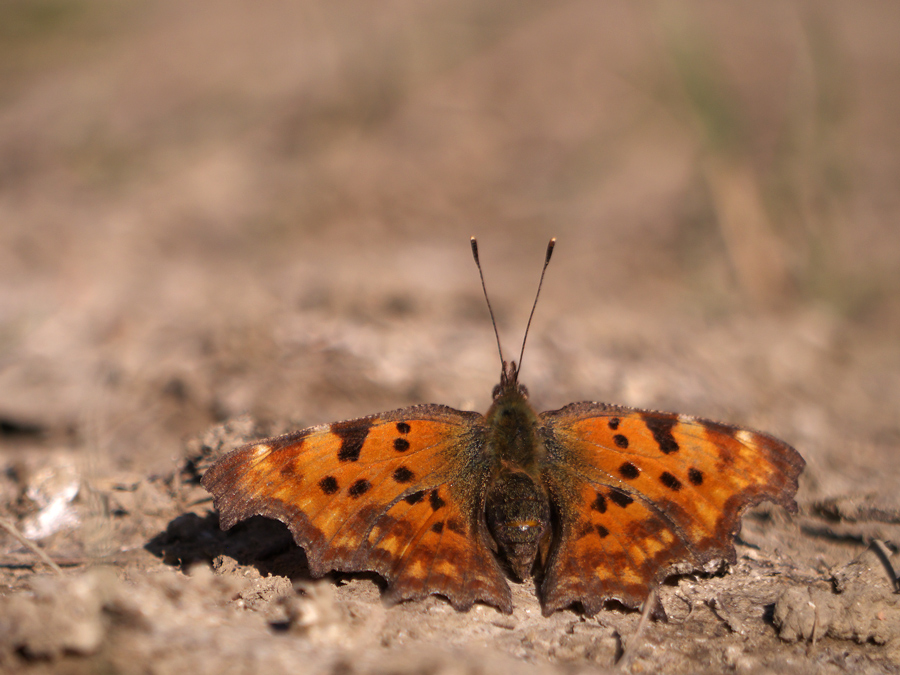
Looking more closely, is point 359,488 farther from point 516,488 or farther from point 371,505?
point 516,488

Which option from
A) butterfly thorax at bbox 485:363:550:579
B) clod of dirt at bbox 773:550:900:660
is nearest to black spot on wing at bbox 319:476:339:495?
butterfly thorax at bbox 485:363:550:579

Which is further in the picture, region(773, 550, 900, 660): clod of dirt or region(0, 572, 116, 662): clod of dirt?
region(773, 550, 900, 660): clod of dirt

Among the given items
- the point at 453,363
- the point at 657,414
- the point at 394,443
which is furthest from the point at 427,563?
the point at 453,363

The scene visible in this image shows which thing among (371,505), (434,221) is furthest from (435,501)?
(434,221)

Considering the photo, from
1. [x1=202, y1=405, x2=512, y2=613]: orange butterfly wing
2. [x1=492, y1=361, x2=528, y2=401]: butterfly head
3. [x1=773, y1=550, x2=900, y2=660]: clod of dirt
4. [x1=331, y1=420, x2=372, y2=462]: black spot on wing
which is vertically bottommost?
[x1=773, y1=550, x2=900, y2=660]: clod of dirt

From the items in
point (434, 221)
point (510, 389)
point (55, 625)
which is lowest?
point (55, 625)

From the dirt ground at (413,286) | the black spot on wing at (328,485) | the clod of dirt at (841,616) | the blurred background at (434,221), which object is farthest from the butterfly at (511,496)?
the blurred background at (434,221)

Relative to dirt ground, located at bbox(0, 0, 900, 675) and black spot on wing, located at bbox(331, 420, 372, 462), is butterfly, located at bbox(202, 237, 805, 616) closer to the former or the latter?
black spot on wing, located at bbox(331, 420, 372, 462)
